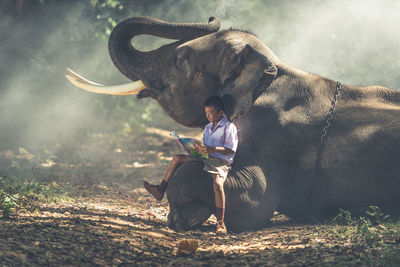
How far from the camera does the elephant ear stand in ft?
16.4

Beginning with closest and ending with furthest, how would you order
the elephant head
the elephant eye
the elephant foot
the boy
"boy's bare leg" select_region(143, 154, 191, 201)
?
the boy < the elephant foot < "boy's bare leg" select_region(143, 154, 191, 201) < the elephant head < the elephant eye

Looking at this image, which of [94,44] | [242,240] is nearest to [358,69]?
[94,44]

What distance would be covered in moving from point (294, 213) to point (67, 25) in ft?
25.2

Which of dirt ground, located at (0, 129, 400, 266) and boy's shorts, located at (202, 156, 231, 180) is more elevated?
boy's shorts, located at (202, 156, 231, 180)

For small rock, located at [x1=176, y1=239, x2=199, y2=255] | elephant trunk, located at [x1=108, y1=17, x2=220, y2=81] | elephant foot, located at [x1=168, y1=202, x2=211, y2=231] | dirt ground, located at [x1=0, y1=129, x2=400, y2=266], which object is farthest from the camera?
elephant trunk, located at [x1=108, y1=17, x2=220, y2=81]

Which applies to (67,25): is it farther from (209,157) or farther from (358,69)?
(209,157)

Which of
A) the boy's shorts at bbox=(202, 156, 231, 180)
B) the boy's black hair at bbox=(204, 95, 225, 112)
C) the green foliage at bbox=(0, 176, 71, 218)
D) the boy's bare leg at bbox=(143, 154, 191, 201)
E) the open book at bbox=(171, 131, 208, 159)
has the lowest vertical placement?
the green foliage at bbox=(0, 176, 71, 218)

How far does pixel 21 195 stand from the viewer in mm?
5281

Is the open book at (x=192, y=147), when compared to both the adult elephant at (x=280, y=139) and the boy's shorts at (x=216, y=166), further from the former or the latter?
the adult elephant at (x=280, y=139)

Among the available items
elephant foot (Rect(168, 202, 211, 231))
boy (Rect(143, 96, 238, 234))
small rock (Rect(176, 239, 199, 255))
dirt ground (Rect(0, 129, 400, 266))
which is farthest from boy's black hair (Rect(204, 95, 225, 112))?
small rock (Rect(176, 239, 199, 255))

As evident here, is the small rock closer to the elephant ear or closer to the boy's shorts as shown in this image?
the boy's shorts

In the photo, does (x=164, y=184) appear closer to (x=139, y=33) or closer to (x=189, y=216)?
(x=189, y=216)

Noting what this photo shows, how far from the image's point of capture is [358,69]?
10.7 metres

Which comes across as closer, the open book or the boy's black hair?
the open book
